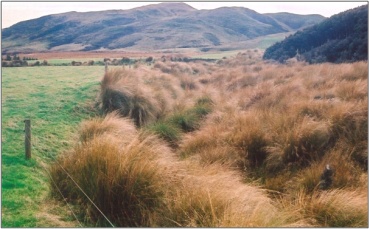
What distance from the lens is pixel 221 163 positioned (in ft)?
22.6

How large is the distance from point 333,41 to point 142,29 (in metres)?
44.0

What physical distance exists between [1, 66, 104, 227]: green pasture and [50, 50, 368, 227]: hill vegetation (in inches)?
15.6

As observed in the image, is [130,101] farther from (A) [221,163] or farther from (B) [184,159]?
(A) [221,163]

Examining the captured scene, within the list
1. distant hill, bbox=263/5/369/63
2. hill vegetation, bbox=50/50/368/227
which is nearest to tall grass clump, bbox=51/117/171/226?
hill vegetation, bbox=50/50/368/227

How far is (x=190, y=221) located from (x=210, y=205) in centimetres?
30

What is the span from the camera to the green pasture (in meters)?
5.12

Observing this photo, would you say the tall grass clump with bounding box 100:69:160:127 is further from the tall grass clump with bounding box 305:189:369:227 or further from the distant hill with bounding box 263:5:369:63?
the distant hill with bounding box 263:5:369:63

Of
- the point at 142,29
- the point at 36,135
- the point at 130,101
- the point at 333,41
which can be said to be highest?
the point at 142,29

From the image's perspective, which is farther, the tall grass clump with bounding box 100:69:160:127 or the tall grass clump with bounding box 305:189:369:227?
the tall grass clump with bounding box 100:69:160:127

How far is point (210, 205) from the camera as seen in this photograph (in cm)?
436

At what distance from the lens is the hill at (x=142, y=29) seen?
148ft

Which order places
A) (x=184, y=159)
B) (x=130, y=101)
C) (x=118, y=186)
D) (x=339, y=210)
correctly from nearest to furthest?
(x=339, y=210) → (x=118, y=186) → (x=184, y=159) → (x=130, y=101)

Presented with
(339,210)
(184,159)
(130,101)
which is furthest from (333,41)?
(339,210)

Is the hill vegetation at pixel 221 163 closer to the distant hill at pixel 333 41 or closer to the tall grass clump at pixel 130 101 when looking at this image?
the tall grass clump at pixel 130 101
